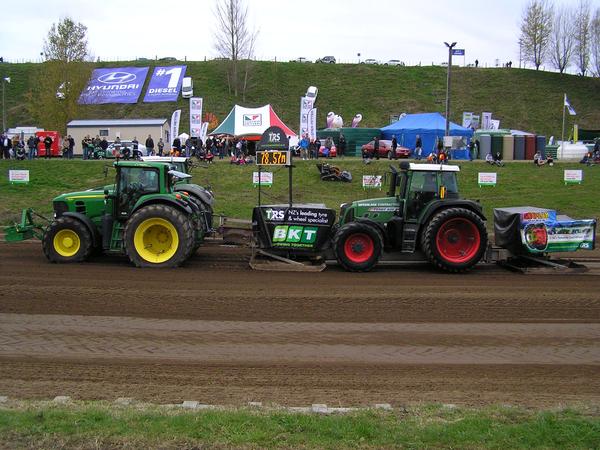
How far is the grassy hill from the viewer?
56625 millimetres

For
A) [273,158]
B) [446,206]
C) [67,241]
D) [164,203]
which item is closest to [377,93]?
[273,158]

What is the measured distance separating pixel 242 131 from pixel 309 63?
113ft

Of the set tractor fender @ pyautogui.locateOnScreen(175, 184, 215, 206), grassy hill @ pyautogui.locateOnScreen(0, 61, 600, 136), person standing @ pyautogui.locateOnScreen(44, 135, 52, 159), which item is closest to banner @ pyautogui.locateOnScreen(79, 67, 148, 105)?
grassy hill @ pyautogui.locateOnScreen(0, 61, 600, 136)

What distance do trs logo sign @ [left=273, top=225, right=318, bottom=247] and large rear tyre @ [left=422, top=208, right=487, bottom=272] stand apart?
2130mm

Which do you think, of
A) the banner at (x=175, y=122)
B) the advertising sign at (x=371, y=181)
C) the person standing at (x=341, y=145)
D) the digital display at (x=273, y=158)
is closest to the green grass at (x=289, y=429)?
the digital display at (x=273, y=158)

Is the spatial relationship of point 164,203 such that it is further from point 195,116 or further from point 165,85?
point 165,85

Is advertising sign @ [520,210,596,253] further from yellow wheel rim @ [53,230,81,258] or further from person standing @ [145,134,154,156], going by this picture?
person standing @ [145,134,154,156]

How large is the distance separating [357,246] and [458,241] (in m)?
2.00

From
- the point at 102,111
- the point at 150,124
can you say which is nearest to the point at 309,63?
the point at 102,111

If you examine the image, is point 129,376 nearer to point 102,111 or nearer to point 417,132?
point 417,132

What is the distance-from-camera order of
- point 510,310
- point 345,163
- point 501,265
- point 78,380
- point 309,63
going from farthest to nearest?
point 309,63 < point 345,163 < point 501,265 < point 510,310 < point 78,380

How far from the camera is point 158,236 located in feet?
40.8

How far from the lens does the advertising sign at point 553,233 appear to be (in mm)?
11992

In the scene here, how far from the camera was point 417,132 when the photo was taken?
36906mm
